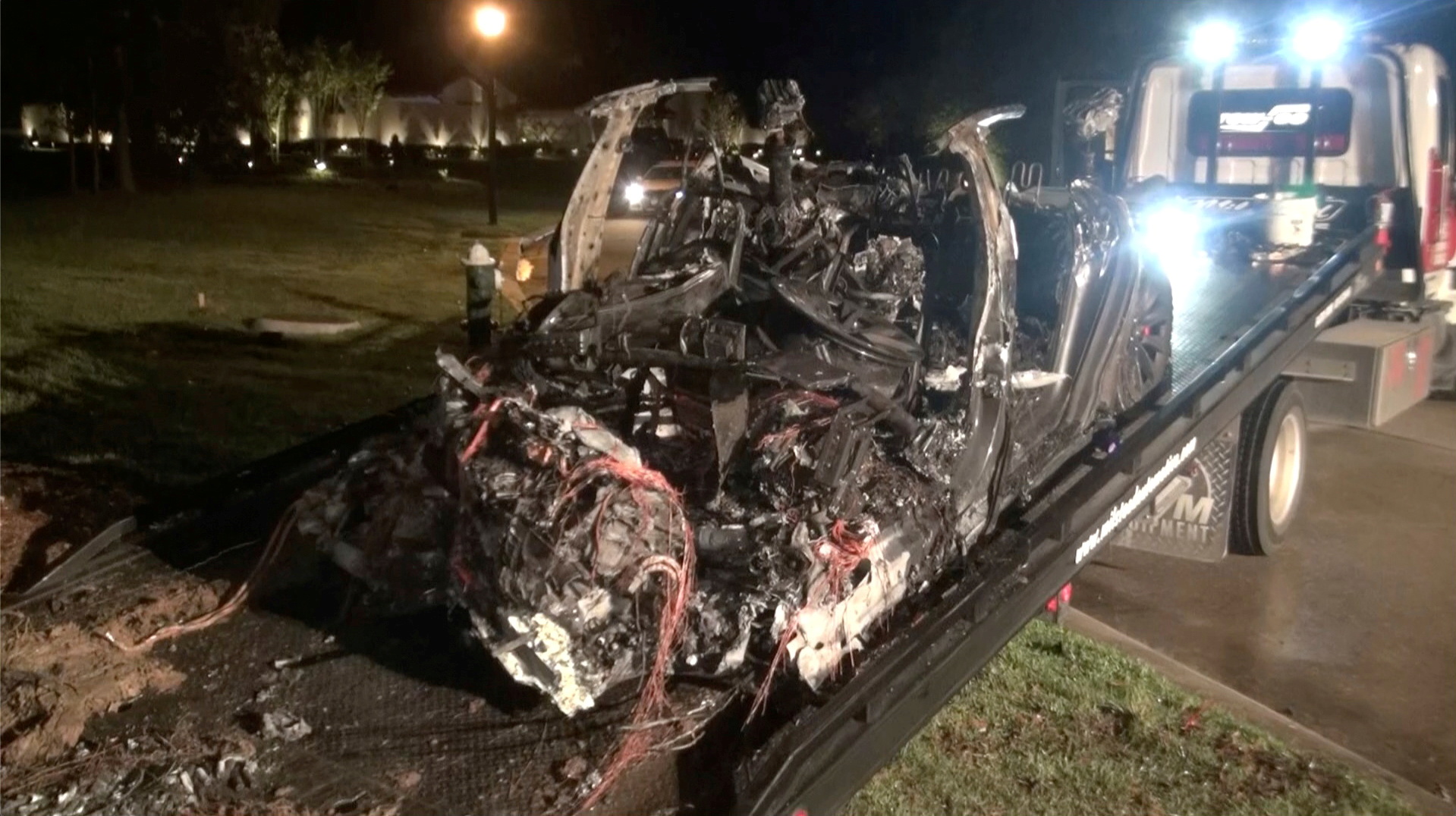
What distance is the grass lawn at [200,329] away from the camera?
7.91 meters

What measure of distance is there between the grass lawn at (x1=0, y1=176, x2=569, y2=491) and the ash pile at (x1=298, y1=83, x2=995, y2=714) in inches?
134

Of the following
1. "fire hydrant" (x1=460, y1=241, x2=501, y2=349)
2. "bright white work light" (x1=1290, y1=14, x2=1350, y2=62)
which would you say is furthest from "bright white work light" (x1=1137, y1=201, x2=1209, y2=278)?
"fire hydrant" (x1=460, y1=241, x2=501, y2=349)

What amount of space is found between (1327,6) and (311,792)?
16834 millimetres

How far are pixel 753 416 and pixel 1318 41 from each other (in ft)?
19.6

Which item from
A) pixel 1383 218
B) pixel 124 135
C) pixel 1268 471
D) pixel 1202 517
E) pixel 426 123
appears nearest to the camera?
pixel 1202 517

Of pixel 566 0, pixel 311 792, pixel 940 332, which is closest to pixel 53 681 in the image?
pixel 311 792

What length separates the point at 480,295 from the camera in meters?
7.00

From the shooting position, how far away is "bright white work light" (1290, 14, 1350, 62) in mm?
8242

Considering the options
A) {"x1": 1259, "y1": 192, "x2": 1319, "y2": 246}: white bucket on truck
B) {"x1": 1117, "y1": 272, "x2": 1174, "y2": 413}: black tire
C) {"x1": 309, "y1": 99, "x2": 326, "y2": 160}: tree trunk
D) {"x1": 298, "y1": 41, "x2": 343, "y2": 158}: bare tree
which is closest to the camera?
{"x1": 1117, "y1": 272, "x2": 1174, "y2": 413}: black tire

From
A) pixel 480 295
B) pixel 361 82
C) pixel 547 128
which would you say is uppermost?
pixel 361 82

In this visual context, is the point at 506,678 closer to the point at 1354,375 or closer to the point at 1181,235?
the point at 1354,375

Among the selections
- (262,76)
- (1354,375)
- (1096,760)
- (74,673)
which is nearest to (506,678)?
(74,673)

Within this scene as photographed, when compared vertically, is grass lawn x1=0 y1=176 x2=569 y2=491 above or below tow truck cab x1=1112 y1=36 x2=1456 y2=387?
below

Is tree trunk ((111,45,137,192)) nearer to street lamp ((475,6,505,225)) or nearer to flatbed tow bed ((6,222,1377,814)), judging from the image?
street lamp ((475,6,505,225))
